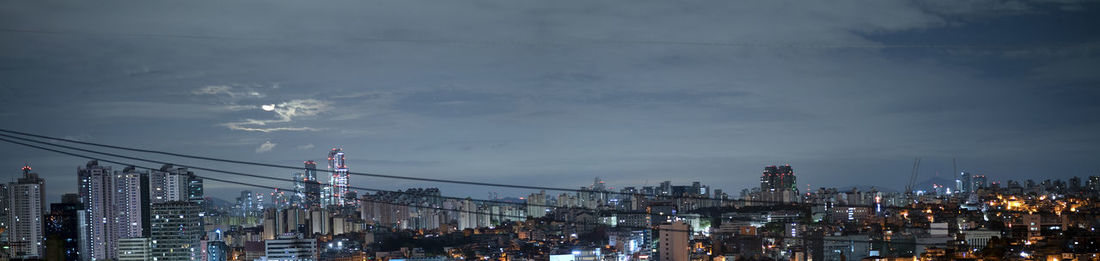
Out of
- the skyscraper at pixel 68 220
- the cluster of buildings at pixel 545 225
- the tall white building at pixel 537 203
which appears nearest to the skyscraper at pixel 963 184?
the cluster of buildings at pixel 545 225

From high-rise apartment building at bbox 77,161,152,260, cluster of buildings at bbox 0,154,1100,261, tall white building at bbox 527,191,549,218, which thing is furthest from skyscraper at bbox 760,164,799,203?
high-rise apartment building at bbox 77,161,152,260

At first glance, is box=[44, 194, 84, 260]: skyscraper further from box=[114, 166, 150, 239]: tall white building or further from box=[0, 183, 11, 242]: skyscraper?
box=[114, 166, 150, 239]: tall white building

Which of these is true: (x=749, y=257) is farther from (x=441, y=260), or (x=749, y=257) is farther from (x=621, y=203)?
(x=621, y=203)

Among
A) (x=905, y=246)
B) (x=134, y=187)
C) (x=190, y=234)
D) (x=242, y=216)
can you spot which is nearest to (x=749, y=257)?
(x=905, y=246)

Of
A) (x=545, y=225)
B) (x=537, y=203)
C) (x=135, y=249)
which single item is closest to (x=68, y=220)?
(x=135, y=249)

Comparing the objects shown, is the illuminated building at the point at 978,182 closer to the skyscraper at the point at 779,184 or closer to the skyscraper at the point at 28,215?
the skyscraper at the point at 779,184

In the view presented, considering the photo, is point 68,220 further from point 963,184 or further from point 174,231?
point 963,184
